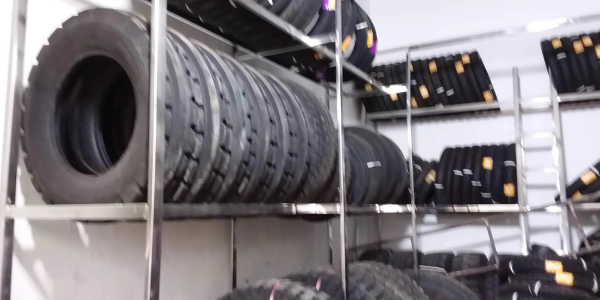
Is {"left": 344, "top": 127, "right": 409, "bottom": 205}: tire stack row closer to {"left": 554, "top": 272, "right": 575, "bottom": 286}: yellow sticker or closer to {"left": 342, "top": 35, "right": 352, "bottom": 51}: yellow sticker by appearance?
{"left": 342, "top": 35, "right": 352, "bottom": 51}: yellow sticker

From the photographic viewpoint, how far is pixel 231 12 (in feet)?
6.84

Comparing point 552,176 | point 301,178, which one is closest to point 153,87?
point 301,178

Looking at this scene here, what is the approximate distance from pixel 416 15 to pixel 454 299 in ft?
9.31

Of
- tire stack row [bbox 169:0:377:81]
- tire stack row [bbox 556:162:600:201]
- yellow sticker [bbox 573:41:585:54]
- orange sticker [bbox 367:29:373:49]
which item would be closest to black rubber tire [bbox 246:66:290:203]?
tire stack row [bbox 169:0:377:81]

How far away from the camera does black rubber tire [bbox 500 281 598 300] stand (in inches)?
98.5

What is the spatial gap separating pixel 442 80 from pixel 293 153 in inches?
89.2

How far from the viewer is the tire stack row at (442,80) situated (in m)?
3.69

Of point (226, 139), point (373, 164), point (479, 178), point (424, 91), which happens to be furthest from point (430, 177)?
point (226, 139)

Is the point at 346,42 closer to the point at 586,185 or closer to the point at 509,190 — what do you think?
the point at 509,190

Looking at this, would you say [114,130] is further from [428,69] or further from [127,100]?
[428,69]

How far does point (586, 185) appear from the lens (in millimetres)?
3230

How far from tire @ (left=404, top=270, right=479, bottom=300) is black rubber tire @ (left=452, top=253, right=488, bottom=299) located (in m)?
0.50

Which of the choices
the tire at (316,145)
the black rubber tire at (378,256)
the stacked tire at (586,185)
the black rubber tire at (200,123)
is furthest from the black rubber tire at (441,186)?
the black rubber tire at (200,123)

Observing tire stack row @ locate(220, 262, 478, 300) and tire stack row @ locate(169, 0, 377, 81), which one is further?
tire stack row @ locate(169, 0, 377, 81)
